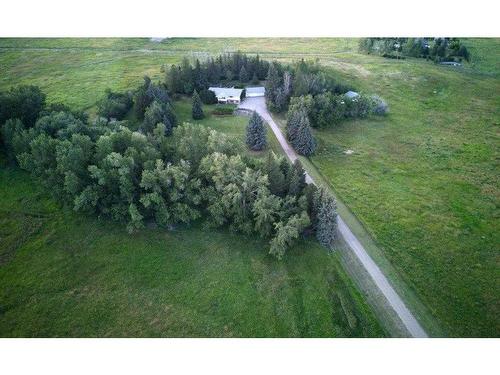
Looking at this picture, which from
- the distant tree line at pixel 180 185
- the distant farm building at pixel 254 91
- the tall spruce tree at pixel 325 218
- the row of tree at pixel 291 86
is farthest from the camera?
the distant farm building at pixel 254 91

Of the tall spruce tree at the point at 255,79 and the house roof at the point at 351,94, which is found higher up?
the tall spruce tree at the point at 255,79

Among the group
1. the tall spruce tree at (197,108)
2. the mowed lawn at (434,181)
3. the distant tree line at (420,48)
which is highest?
the distant tree line at (420,48)

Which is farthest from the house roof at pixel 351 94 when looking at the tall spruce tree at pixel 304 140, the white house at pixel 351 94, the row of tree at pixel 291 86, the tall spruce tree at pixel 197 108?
the tall spruce tree at pixel 197 108

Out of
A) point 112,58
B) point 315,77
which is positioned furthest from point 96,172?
point 112,58

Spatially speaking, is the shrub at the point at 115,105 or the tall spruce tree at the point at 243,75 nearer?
the shrub at the point at 115,105

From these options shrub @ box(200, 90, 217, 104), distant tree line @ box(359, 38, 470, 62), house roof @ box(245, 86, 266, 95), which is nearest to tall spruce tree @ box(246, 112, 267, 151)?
shrub @ box(200, 90, 217, 104)

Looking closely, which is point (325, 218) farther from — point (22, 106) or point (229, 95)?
point (22, 106)

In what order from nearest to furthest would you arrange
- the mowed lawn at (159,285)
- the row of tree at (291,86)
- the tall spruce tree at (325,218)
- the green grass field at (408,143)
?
the mowed lawn at (159,285)
the green grass field at (408,143)
the tall spruce tree at (325,218)
the row of tree at (291,86)

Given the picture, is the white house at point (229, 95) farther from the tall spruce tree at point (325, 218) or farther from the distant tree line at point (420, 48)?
the distant tree line at point (420, 48)
